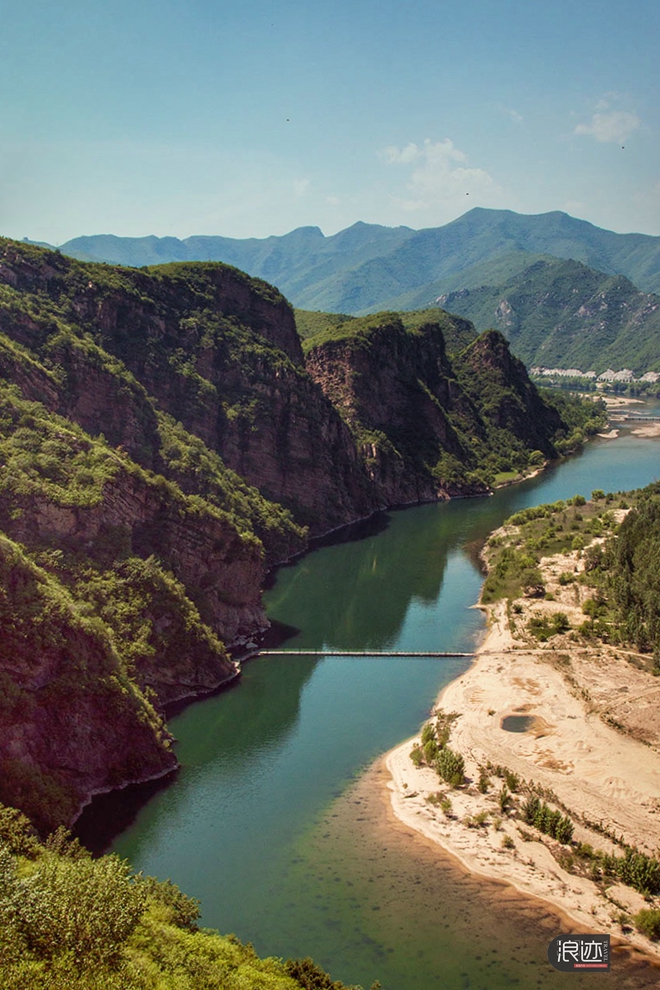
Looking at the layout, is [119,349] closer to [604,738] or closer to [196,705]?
[196,705]

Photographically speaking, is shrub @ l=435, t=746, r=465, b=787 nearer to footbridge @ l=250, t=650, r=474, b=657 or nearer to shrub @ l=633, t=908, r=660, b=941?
shrub @ l=633, t=908, r=660, b=941

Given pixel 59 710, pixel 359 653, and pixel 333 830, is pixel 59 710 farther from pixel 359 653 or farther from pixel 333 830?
pixel 359 653

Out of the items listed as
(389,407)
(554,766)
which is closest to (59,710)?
(554,766)

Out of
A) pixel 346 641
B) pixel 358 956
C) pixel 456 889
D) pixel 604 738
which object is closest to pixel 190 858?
pixel 358 956

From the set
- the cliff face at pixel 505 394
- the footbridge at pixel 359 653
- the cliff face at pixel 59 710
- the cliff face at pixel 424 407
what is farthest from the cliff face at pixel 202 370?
the cliff face at pixel 505 394

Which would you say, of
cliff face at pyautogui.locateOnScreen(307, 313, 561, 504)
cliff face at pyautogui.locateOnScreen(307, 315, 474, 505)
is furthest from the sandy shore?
cliff face at pyautogui.locateOnScreen(307, 313, 561, 504)

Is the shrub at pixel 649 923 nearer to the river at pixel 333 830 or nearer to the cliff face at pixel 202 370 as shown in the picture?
the river at pixel 333 830
